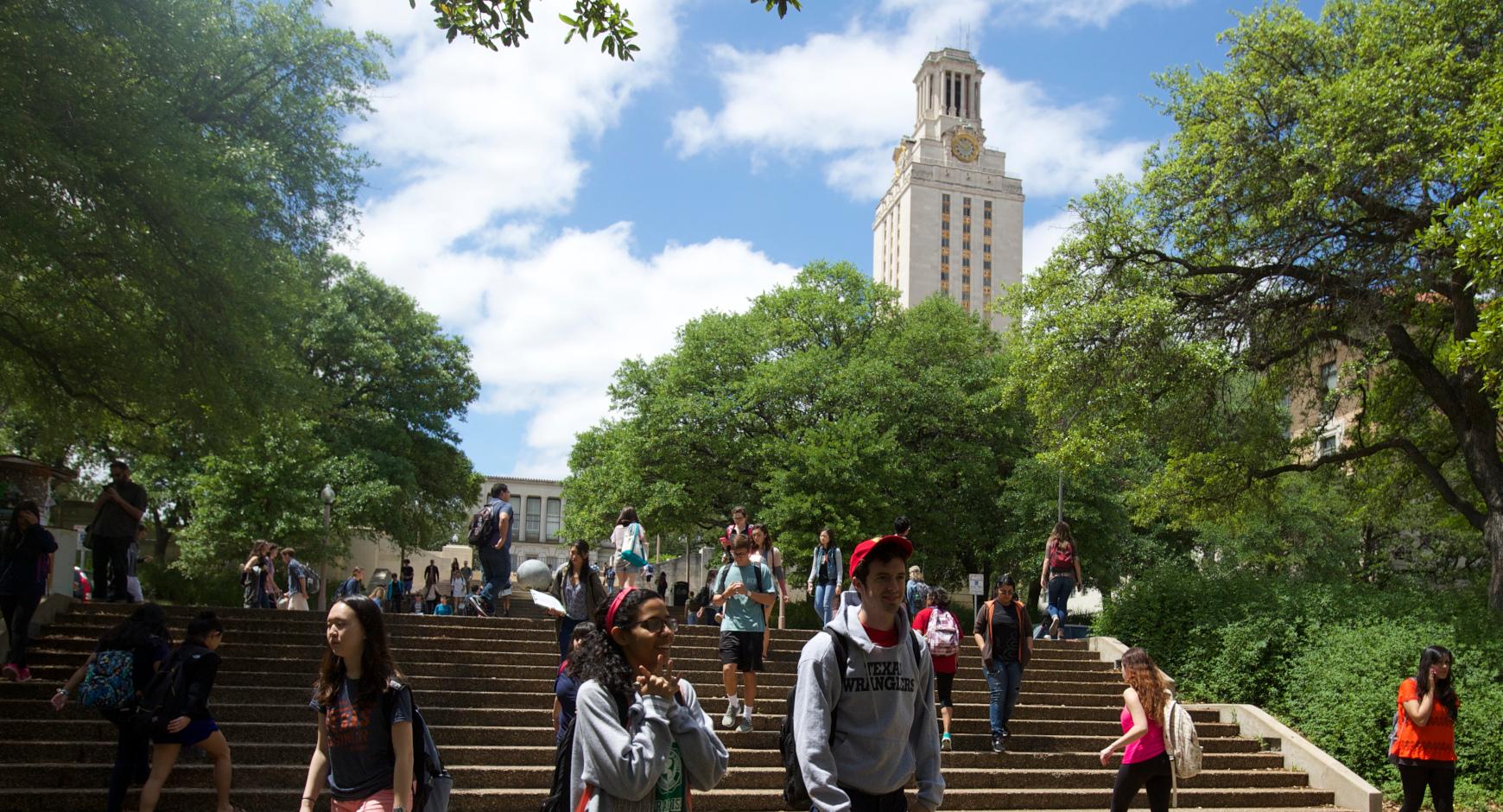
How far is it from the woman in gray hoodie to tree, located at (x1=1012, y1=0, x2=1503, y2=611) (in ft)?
45.2

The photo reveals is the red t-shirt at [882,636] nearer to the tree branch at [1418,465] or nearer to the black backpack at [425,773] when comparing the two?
the black backpack at [425,773]

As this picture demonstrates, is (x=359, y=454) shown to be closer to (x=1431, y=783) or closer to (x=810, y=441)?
(x=810, y=441)

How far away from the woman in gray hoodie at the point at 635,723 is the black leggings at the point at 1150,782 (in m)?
4.97

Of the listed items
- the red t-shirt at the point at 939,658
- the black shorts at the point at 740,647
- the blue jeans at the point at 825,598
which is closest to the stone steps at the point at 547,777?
the red t-shirt at the point at 939,658

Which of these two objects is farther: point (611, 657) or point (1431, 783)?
point (1431, 783)

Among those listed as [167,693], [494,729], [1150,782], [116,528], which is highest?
[116,528]

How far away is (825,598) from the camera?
14820 mm

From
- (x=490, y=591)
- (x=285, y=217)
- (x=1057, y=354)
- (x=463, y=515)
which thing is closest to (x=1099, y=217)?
(x=1057, y=354)

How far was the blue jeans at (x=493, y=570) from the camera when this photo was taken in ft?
47.9

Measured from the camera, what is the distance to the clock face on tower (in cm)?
12462

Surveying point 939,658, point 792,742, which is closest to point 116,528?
point 939,658

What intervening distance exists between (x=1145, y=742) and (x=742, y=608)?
4176 millimetres

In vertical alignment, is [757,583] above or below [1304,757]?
above

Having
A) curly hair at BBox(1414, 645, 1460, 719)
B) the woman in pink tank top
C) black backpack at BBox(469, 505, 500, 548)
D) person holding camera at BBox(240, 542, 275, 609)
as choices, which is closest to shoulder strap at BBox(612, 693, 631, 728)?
the woman in pink tank top
